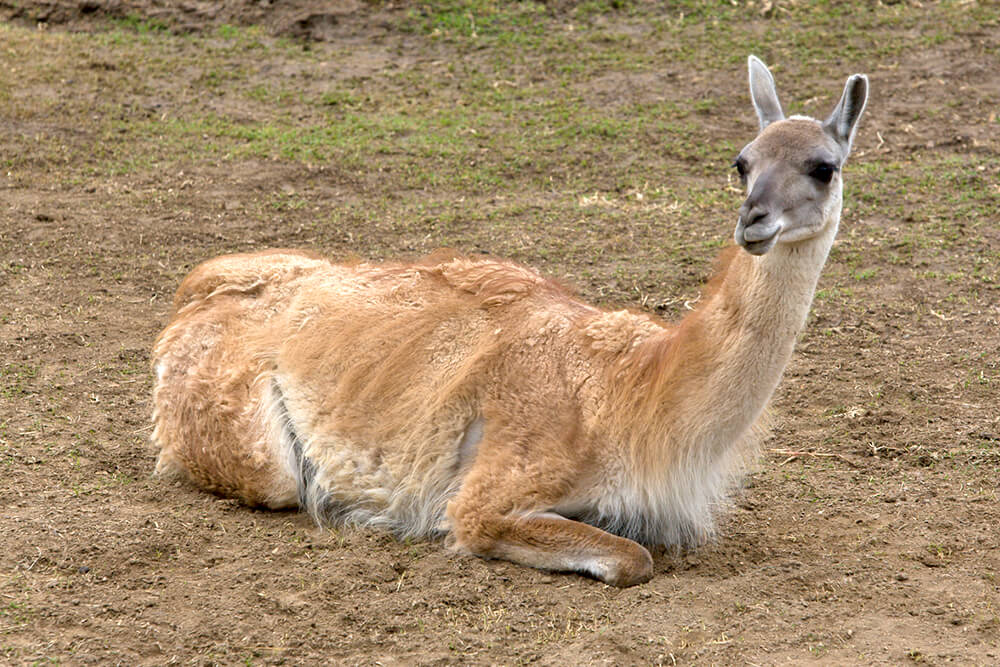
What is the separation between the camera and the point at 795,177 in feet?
13.9

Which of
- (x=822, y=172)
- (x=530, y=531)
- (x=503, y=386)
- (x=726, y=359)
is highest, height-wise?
(x=822, y=172)

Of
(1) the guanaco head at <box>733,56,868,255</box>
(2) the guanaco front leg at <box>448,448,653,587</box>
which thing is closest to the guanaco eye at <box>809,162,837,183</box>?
(1) the guanaco head at <box>733,56,868,255</box>

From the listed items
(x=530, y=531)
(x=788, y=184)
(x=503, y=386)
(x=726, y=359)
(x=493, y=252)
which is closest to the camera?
(x=788, y=184)

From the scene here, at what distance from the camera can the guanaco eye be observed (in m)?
4.26

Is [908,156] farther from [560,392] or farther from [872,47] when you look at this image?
[560,392]

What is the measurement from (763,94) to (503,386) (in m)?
1.54

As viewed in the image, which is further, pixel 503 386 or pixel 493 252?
pixel 493 252

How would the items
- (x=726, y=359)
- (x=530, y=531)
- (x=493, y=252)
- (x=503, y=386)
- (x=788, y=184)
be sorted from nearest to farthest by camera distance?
(x=788, y=184)
(x=726, y=359)
(x=530, y=531)
(x=503, y=386)
(x=493, y=252)

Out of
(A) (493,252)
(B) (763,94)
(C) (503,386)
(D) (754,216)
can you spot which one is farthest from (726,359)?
(A) (493,252)

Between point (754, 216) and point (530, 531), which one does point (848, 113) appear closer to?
point (754, 216)

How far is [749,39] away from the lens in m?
11.3

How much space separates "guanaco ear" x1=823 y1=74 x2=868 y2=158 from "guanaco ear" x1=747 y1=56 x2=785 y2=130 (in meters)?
0.38

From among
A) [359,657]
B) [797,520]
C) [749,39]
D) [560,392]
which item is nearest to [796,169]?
[560,392]

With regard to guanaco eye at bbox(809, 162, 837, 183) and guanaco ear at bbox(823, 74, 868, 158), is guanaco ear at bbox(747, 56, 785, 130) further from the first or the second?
guanaco eye at bbox(809, 162, 837, 183)
